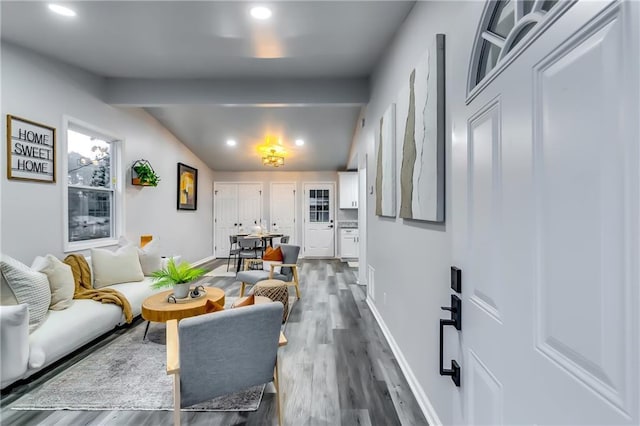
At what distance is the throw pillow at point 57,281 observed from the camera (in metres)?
2.59

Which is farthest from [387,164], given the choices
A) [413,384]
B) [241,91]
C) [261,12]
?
[241,91]

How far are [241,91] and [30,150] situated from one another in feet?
7.49

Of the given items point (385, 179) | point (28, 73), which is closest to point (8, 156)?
point (28, 73)

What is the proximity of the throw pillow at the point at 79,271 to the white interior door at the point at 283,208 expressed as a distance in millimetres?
5018

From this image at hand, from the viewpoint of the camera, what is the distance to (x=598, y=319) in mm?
487

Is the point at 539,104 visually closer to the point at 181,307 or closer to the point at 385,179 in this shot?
the point at 385,179

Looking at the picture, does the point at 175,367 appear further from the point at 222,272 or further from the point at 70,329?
the point at 222,272

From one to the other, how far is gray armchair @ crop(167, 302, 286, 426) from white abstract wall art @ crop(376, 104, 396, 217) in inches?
59.6

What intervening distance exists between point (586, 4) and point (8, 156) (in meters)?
3.97

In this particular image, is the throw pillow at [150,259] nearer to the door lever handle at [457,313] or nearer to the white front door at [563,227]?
the door lever handle at [457,313]

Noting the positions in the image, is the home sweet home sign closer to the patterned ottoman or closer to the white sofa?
the white sofa

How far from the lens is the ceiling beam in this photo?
12.8 ft

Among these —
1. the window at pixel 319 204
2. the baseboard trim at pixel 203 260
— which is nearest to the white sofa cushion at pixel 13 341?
the baseboard trim at pixel 203 260

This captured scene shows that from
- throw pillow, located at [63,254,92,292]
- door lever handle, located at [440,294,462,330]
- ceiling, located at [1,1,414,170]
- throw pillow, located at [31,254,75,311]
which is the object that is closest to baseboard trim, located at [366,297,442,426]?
door lever handle, located at [440,294,462,330]
